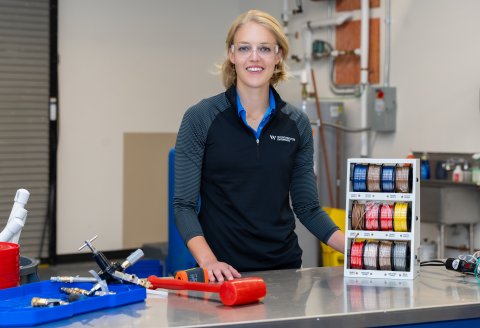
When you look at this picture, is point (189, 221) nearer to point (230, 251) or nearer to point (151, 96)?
point (230, 251)

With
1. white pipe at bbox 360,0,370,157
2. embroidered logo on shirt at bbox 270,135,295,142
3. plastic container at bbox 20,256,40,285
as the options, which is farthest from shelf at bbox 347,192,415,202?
white pipe at bbox 360,0,370,157

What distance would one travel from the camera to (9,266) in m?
2.04

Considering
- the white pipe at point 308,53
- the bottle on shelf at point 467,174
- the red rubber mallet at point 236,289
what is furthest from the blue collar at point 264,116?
the white pipe at point 308,53

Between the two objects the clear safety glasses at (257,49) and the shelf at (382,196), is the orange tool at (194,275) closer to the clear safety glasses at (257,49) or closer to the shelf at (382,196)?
the shelf at (382,196)

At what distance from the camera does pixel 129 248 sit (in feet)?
25.1

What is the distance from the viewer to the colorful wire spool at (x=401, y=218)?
2.38 metres

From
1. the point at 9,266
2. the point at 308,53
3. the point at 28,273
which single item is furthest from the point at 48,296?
the point at 308,53

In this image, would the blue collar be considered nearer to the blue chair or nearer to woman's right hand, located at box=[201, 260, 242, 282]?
woman's right hand, located at box=[201, 260, 242, 282]

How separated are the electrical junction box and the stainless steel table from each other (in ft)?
13.1

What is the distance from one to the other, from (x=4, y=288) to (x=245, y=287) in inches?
23.7

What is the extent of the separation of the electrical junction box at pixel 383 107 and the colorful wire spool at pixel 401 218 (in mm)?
4036

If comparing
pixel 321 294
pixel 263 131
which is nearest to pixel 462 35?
pixel 263 131

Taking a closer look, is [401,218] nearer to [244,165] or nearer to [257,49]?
[244,165]

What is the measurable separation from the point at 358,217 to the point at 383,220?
76 mm
